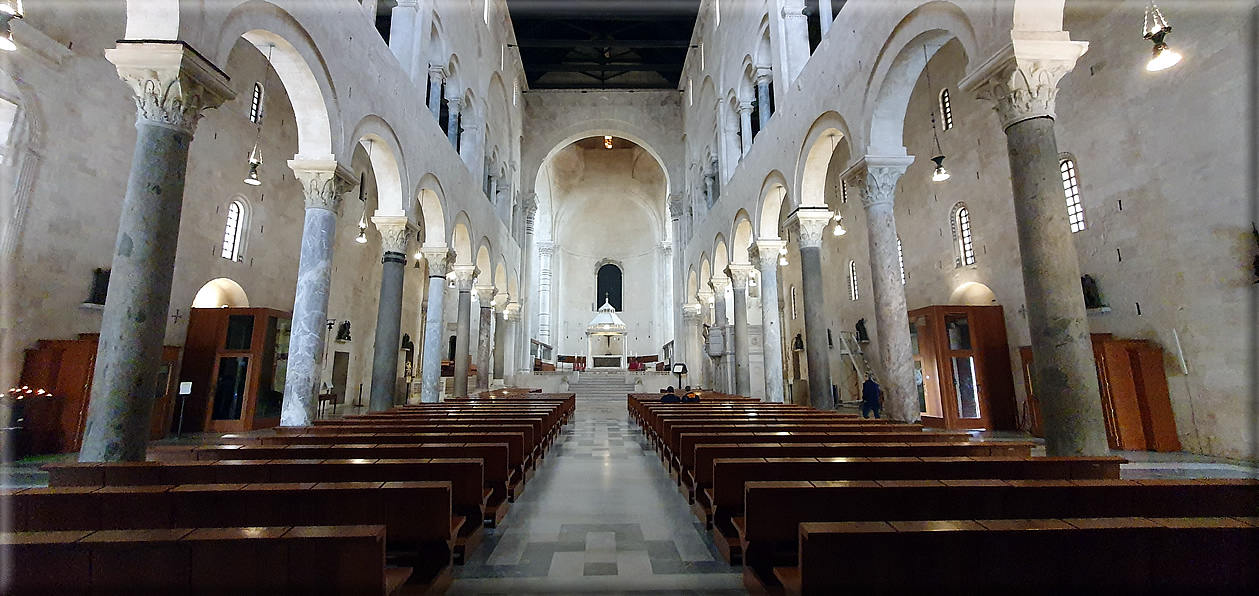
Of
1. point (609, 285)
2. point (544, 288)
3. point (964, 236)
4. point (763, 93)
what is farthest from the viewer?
point (609, 285)

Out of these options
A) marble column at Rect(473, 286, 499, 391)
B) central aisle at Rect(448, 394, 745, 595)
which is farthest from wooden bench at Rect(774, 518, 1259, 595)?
marble column at Rect(473, 286, 499, 391)

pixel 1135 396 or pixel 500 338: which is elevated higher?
pixel 500 338

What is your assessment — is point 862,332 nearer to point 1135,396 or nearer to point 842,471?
point 1135,396

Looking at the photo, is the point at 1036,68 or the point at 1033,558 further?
the point at 1036,68

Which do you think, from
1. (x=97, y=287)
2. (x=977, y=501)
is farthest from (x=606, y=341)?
(x=977, y=501)

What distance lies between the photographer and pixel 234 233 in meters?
13.2

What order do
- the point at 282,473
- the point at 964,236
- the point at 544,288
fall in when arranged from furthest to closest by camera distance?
the point at 544,288
the point at 964,236
the point at 282,473

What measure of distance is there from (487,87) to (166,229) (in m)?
14.4

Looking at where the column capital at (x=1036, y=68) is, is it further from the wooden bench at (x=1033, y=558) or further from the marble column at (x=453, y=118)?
the marble column at (x=453, y=118)

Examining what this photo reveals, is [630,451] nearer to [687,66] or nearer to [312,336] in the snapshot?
[312,336]

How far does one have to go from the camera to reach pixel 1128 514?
239 cm

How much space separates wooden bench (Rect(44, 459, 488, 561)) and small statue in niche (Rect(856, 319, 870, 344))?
1562cm

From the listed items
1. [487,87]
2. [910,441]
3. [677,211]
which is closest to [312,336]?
[910,441]

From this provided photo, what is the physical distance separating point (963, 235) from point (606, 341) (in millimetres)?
21601
